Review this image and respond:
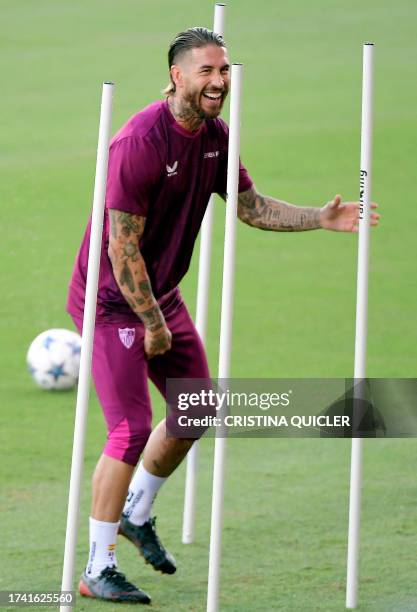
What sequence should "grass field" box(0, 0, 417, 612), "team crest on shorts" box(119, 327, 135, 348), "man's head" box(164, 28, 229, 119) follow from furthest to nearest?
1. "grass field" box(0, 0, 417, 612)
2. "team crest on shorts" box(119, 327, 135, 348)
3. "man's head" box(164, 28, 229, 119)

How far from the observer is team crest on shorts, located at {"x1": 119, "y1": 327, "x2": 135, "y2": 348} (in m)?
5.10

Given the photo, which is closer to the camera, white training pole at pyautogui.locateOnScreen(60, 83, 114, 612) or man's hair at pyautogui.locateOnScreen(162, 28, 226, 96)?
white training pole at pyautogui.locateOnScreen(60, 83, 114, 612)

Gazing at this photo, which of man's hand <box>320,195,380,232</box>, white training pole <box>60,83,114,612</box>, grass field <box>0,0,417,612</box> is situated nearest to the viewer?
white training pole <box>60,83,114,612</box>

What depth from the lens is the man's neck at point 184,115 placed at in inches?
193

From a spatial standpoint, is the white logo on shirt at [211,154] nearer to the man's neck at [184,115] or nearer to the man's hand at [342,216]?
the man's neck at [184,115]

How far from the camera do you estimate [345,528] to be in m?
5.94

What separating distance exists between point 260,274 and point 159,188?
6.07 metres

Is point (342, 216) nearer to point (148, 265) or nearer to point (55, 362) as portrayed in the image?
point (148, 265)

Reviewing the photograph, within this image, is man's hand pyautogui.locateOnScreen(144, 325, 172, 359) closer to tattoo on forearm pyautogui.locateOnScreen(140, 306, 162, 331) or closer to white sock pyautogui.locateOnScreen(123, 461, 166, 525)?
tattoo on forearm pyautogui.locateOnScreen(140, 306, 162, 331)

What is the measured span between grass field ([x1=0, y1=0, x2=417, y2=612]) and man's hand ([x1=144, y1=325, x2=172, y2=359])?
2.99ft

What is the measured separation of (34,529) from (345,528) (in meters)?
1.33

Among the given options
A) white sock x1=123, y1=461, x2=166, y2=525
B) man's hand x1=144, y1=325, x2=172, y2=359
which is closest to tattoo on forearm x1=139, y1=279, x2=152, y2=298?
man's hand x1=144, y1=325, x2=172, y2=359

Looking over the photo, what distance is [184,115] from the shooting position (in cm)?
494

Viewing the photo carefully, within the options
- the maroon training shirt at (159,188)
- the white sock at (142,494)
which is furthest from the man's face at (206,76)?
the white sock at (142,494)
